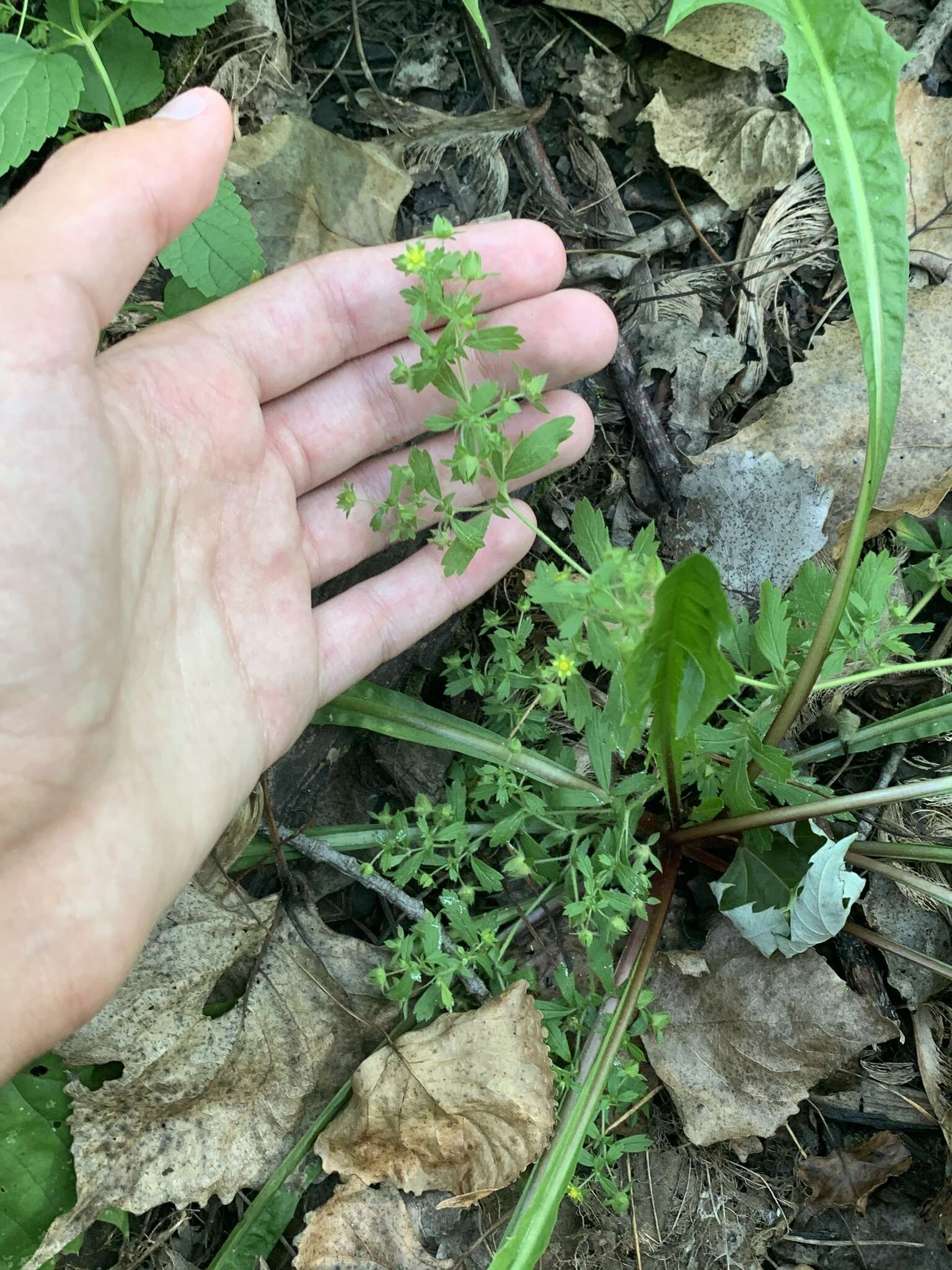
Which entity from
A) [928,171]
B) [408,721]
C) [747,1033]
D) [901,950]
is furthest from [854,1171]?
[928,171]

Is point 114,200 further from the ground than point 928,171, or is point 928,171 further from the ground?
point 114,200

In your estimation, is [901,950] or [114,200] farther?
[901,950]

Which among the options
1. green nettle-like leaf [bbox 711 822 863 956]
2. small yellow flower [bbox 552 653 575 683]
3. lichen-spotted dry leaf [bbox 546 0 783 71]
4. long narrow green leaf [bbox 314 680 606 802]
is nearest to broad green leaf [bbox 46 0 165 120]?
lichen-spotted dry leaf [bbox 546 0 783 71]

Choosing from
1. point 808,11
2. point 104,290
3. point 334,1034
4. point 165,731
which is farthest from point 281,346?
point 334,1034

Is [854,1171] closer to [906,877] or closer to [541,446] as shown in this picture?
[906,877]

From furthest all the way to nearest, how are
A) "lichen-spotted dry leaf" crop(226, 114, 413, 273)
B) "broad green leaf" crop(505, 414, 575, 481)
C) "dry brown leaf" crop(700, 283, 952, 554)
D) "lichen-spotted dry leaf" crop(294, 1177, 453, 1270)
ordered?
"dry brown leaf" crop(700, 283, 952, 554), "lichen-spotted dry leaf" crop(226, 114, 413, 273), "lichen-spotted dry leaf" crop(294, 1177, 453, 1270), "broad green leaf" crop(505, 414, 575, 481)

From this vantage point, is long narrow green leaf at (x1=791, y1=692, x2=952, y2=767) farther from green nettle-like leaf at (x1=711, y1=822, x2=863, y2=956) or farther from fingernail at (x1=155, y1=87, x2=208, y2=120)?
fingernail at (x1=155, y1=87, x2=208, y2=120)
